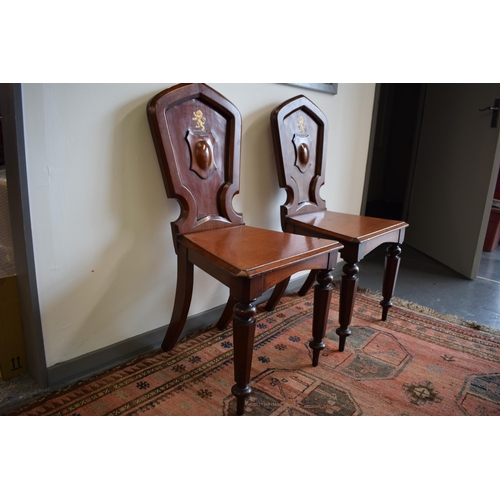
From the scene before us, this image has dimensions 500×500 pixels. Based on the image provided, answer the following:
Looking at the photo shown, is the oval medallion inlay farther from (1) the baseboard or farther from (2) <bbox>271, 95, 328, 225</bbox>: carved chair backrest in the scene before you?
(1) the baseboard

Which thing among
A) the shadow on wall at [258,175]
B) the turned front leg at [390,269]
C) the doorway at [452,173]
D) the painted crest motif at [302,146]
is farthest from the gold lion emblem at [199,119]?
the doorway at [452,173]

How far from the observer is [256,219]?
1.81 metres

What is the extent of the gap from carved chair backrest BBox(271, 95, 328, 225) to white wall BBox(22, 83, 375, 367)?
135mm

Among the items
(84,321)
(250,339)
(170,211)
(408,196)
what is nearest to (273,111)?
(170,211)

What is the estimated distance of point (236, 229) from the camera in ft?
4.69

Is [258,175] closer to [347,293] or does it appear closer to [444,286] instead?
[347,293]

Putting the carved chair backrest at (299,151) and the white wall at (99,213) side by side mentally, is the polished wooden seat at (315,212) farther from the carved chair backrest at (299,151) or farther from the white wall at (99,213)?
the white wall at (99,213)

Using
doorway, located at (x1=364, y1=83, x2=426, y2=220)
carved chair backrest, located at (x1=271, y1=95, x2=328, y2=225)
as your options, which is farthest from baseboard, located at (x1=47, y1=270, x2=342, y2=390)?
doorway, located at (x1=364, y1=83, x2=426, y2=220)

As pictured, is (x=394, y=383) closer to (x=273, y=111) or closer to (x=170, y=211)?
(x=170, y=211)

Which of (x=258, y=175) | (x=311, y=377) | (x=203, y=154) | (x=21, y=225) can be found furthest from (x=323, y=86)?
(x=21, y=225)

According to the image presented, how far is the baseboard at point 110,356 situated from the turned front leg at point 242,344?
0.52 m

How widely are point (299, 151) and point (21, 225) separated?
3.86 feet

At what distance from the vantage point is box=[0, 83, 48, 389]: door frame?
1.00 m

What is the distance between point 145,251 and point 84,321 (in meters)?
0.32
